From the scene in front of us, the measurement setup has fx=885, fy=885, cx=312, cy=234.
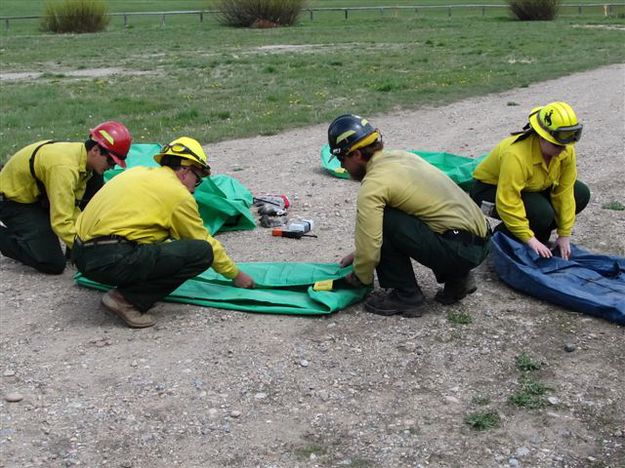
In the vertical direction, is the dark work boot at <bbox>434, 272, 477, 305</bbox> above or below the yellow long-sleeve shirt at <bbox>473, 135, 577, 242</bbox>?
below

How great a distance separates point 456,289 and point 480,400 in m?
1.29

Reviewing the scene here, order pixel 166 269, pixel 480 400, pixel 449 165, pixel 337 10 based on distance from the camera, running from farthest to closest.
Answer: pixel 337 10 < pixel 449 165 < pixel 166 269 < pixel 480 400

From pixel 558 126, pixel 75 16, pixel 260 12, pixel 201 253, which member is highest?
pixel 260 12

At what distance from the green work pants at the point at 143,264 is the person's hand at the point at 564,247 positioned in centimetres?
250

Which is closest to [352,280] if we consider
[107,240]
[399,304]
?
[399,304]

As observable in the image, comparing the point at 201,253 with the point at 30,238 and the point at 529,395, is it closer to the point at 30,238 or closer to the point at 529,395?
the point at 30,238

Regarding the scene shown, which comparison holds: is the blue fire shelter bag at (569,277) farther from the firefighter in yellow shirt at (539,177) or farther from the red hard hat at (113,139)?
the red hard hat at (113,139)

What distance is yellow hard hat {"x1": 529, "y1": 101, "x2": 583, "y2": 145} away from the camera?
227 inches

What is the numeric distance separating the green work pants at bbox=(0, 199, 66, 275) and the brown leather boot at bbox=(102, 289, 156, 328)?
1.18m

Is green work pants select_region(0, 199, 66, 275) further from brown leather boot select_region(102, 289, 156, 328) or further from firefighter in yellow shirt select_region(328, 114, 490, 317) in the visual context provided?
firefighter in yellow shirt select_region(328, 114, 490, 317)

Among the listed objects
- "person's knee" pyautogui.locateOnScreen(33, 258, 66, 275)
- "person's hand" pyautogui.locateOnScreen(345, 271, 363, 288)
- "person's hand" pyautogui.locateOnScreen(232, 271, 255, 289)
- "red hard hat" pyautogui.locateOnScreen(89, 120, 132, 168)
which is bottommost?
"person's knee" pyautogui.locateOnScreen(33, 258, 66, 275)

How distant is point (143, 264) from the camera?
5441mm

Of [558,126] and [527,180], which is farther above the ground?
[558,126]

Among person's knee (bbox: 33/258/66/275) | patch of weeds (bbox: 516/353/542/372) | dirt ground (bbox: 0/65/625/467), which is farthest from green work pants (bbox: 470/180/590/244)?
person's knee (bbox: 33/258/66/275)
